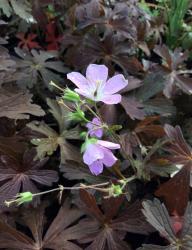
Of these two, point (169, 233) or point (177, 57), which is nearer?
point (169, 233)

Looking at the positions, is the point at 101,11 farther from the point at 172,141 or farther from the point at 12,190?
the point at 12,190

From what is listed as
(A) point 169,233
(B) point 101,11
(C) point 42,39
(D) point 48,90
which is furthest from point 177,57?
(A) point 169,233

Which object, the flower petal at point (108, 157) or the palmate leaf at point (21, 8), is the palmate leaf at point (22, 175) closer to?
the flower petal at point (108, 157)

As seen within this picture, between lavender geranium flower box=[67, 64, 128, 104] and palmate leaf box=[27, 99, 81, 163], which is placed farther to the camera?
palmate leaf box=[27, 99, 81, 163]

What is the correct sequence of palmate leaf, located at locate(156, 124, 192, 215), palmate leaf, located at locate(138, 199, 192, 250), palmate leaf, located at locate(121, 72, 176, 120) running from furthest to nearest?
palmate leaf, located at locate(121, 72, 176, 120) < palmate leaf, located at locate(156, 124, 192, 215) < palmate leaf, located at locate(138, 199, 192, 250)

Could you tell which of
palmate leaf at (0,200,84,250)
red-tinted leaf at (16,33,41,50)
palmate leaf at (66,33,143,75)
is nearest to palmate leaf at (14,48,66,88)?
palmate leaf at (66,33,143,75)

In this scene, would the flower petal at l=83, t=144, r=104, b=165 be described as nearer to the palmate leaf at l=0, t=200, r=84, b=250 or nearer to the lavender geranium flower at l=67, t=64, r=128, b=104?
the lavender geranium flower at l=67, t=64, r=128, b=104
